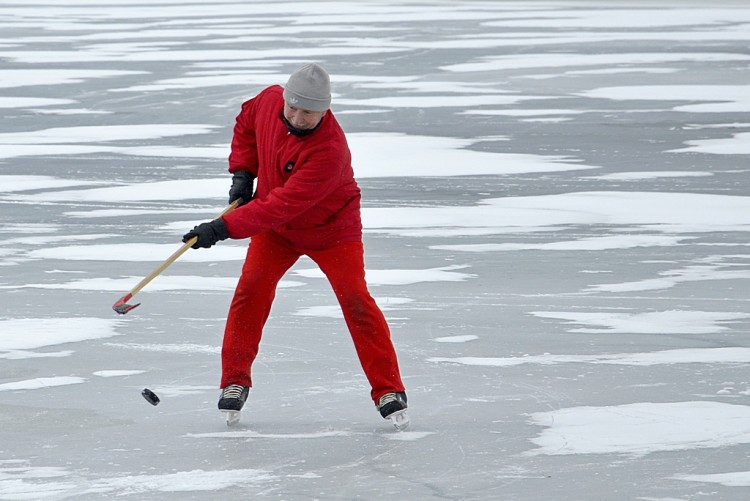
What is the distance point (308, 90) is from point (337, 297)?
32.7 inches

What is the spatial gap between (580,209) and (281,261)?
→ 5.66 m

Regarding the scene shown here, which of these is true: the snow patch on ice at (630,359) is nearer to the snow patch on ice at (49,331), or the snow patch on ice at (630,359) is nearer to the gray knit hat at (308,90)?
the snow patch on ice at (49,331)

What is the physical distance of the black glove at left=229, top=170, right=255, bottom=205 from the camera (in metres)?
6.29

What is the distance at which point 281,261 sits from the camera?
6.17m

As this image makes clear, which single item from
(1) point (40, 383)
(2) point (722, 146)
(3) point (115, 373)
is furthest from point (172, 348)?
(2) point (722, 146)

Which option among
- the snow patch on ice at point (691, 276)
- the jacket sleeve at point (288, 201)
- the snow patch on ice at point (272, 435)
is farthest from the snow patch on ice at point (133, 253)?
the jacket sleeve at point (288, 201)

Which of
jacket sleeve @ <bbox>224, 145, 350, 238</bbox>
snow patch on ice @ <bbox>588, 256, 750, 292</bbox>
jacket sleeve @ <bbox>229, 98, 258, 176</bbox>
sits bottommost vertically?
snow patch on ice @ <bbox>588, 256, 750, 292</bbox>

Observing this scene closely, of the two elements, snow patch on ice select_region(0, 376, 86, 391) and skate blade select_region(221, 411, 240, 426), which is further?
snow patch on ice select_region(0, 376, 86, 391)

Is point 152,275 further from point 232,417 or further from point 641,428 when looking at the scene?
point 641,428

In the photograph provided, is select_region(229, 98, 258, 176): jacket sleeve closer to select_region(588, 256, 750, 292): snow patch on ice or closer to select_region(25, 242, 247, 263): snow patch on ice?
select_region(588, 256, 750, 292): snow patch on ice

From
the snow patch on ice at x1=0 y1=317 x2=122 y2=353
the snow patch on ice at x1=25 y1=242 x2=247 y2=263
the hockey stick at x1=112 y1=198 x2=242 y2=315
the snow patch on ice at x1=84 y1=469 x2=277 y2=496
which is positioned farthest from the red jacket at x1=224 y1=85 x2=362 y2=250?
the snow patch on ice at x1=25 y1=242 x2=247 y2=263

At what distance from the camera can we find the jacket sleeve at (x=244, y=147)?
20.4 ft

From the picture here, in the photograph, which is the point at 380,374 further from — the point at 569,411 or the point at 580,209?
the point at 580,209

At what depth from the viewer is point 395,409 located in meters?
5.97
